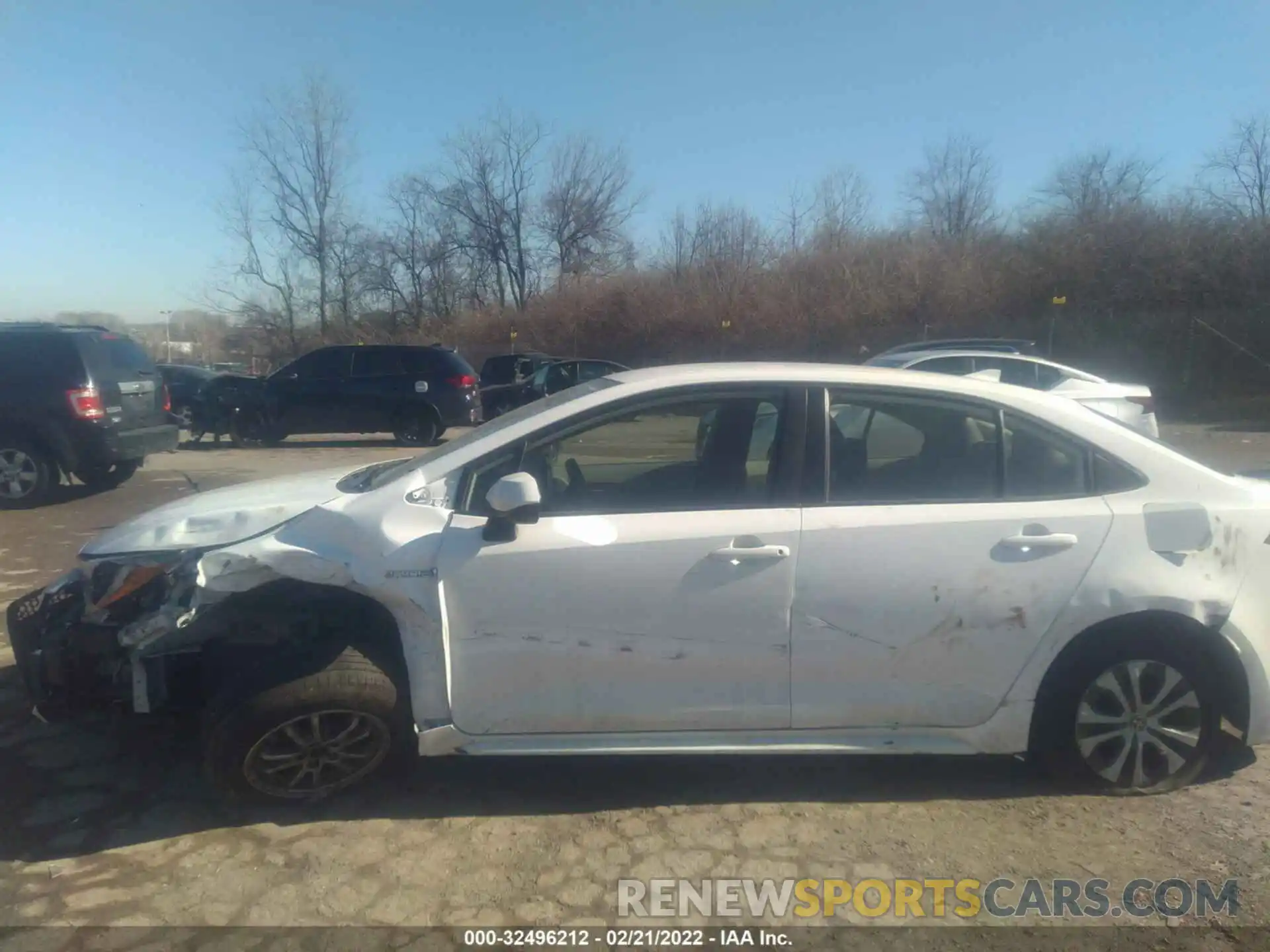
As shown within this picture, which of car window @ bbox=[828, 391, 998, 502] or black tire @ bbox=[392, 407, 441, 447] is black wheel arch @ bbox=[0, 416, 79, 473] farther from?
car window @ bbox=[828, 391, 998, 502]

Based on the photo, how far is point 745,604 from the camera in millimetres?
3475

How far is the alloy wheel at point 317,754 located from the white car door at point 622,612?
1.34 feet

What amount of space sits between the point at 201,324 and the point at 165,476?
4180 cm

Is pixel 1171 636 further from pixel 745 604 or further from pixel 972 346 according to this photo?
pixel 972 346

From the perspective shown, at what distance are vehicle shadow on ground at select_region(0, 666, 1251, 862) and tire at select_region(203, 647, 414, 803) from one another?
0.40ft

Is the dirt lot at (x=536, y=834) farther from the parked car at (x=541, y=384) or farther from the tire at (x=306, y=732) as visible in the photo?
the parked car at (x=541, y=384)

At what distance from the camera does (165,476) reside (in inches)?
507

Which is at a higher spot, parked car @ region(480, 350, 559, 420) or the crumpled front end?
parked car @ region(480, 350, 559, 420)

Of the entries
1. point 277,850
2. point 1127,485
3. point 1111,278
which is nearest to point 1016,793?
point 1127,485

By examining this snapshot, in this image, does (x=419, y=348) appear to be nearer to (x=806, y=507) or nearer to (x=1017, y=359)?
(x=1017, y=359)

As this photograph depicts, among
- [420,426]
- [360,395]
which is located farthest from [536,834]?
[360,395]

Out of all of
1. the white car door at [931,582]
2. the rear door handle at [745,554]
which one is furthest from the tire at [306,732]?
the white car door at [931,582]

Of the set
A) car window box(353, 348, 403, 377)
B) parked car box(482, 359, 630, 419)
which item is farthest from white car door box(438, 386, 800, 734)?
parked car box(482, 359, 630, 419)

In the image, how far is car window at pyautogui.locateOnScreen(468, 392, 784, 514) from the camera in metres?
3.64
